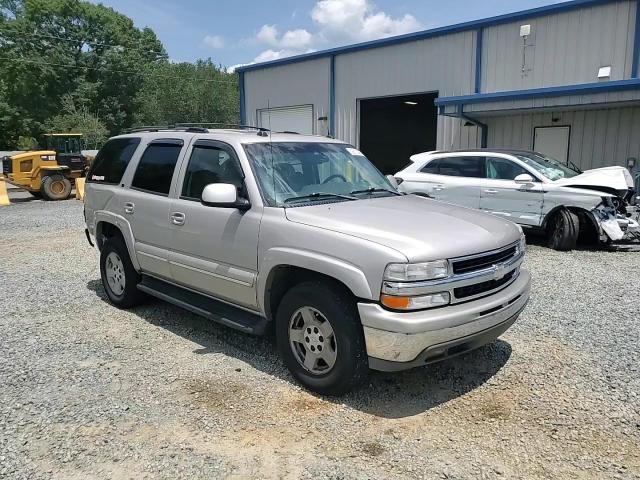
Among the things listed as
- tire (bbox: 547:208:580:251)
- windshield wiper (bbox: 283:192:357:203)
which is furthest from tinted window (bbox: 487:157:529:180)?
windshield wiper (bbox: 283:192:357:203)

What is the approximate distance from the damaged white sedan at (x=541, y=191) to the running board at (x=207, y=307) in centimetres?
491

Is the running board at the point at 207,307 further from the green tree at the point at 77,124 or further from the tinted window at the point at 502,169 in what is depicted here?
the green tree at the point at 77,124

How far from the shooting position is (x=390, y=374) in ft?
13.1

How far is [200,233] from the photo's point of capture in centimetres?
436

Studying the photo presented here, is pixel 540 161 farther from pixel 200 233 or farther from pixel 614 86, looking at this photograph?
pixel 200 233

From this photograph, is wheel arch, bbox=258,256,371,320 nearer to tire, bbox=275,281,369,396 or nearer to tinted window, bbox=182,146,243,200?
tire, bbox=275,281,369,396

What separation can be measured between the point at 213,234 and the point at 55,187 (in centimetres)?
1721

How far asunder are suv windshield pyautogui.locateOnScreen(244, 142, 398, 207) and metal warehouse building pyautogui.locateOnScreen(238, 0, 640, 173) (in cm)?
880

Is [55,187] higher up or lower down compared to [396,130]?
lower down

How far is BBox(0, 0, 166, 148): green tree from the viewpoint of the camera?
52250 millimetres

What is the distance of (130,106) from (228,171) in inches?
2258

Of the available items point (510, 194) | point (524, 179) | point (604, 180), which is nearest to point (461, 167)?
point (510, 194)

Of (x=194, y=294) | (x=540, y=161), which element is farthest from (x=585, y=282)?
(x=194, y=294)

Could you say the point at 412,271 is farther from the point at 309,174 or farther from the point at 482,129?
the point at 482,129
